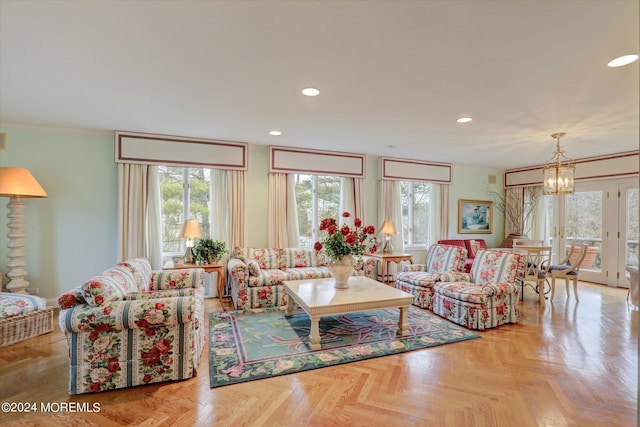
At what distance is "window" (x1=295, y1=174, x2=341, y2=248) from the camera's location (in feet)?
18.6

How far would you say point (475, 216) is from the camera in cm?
711

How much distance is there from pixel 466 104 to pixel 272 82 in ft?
6.70

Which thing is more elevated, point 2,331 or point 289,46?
point 289,46

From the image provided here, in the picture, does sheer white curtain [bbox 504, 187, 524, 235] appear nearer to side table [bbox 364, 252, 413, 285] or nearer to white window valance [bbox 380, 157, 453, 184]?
white window valance [bbox 380, 157, 453, 184]

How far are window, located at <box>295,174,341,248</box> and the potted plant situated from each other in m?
1.59

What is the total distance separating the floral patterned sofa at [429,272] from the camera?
14.1 feet

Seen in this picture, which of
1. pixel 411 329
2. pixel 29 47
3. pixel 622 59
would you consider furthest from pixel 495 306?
pixel 29 47

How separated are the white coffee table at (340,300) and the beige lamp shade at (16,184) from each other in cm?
321

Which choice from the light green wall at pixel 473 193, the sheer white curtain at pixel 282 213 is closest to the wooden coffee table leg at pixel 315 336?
the sheer white curtain at pixel 282 213

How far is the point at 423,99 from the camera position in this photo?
3.13 m

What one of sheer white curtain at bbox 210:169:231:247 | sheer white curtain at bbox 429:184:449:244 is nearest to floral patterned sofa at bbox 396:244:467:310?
sheer white curtain at bbox 429:184:449:244

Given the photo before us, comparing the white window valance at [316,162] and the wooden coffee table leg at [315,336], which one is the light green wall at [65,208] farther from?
the wooden coffee table leg at [315,336]

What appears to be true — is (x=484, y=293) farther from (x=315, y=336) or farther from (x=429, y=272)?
(x=315, y=336)

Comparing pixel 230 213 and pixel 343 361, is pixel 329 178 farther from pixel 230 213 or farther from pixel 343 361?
pixel 343 361
